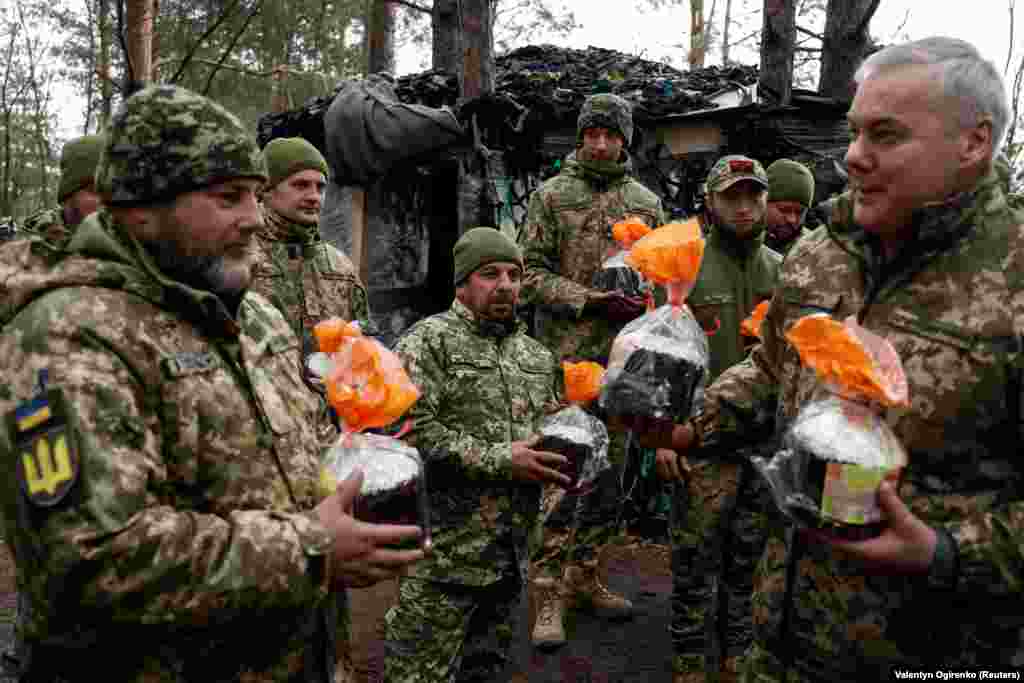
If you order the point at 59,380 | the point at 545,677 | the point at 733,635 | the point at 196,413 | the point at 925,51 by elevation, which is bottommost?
the point at 545,677

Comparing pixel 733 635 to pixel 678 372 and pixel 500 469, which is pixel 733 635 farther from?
pixel 678 372

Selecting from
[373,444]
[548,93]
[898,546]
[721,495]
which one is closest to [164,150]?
[373,444]

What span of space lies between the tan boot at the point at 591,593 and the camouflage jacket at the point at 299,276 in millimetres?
2049

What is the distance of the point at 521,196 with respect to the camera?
8.43 m

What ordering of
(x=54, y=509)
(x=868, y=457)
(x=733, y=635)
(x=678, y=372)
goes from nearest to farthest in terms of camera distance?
(x=54, y=509) < (x=868, y=457) < (x=678, y=372) < (x=733, y=635)

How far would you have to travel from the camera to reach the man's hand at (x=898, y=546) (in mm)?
1812

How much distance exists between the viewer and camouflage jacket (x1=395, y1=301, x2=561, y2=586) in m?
3.53

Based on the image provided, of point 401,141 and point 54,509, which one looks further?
point 401,141

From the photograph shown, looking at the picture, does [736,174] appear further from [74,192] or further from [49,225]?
[49,225]

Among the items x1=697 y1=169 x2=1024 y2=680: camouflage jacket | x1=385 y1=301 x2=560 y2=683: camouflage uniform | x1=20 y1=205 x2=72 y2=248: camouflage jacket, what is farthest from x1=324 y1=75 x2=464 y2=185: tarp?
x1=697 y1=169 x2=1024 y2=680: camouflage jacket

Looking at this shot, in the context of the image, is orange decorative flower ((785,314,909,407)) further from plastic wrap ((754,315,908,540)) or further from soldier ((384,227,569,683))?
soldier ((384,227,569,683))

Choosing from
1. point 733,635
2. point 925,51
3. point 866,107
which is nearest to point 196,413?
point 866,107

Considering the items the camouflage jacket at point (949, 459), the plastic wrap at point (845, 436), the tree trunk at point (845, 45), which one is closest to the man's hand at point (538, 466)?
the camouflage jacket at point (949, 459)

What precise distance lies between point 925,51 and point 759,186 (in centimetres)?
232
